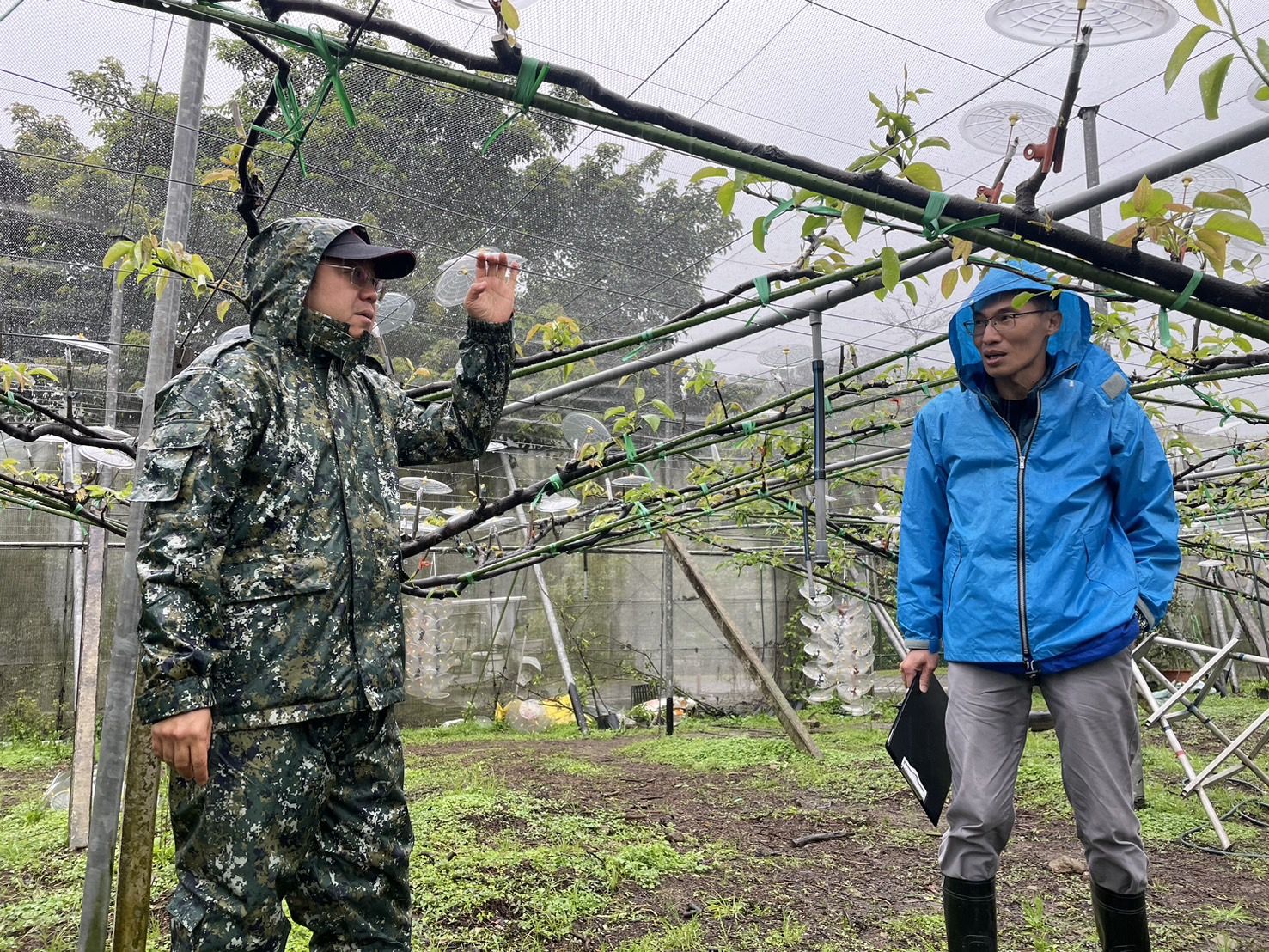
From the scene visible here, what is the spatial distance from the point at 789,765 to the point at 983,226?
15.8 ft

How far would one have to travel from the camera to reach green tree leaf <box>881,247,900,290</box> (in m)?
1.15

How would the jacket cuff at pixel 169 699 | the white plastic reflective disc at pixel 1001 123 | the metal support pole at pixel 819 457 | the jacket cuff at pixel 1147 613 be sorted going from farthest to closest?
the metal support pole at pixel 819 457 → the jacket cuff at pixel 1147 613 → the white plastic reflective disc at pixel 1001 123 → the jacket cuff at pixel 169 699

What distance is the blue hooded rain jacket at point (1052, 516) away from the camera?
1877 millimetres

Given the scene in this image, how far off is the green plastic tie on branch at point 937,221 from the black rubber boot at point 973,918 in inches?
59.2

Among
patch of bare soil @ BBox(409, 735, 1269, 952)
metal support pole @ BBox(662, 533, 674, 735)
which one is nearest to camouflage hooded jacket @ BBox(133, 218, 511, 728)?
patch of bare soil @ BBox(409, 735, 1269, 952)

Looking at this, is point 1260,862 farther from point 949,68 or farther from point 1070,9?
point 1070,9

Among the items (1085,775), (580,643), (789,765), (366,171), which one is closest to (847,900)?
(1085,775)

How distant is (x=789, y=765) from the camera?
5363 millimetres

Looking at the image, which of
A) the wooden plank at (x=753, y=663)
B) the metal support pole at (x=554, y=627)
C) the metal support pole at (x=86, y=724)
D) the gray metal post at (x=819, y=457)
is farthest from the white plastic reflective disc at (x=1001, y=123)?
the metal support pole at (x=554, y=627)

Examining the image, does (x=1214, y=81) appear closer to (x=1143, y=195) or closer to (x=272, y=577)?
(x=1143, y=195)

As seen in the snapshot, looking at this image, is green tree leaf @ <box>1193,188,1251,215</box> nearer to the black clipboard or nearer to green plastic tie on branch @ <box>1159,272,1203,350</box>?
green plastic tie on branch @ <box>1159,272,1203,350</box>

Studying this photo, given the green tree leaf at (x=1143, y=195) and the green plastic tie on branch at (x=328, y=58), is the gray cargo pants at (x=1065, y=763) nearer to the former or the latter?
the green tree leaf at (x=1143, y=195)

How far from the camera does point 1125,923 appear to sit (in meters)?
1.81

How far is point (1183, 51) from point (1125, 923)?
1.76 metres
